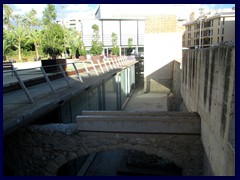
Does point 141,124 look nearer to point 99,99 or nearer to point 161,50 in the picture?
point 99,99

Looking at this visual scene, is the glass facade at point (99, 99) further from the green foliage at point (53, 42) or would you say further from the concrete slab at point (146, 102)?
the green foliage at point (53, 42)

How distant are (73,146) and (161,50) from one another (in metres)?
17.9

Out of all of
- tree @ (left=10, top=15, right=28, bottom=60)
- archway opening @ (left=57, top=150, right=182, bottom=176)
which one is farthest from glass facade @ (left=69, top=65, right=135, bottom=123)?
tree @ (left=10, top=15, right=28, bottom=60)

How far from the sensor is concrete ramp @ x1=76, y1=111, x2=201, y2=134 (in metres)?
5.49

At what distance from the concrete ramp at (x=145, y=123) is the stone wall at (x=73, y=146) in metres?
0.14

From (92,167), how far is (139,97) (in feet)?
40.9

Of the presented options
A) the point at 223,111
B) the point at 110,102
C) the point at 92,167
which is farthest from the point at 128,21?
the point at 223,111

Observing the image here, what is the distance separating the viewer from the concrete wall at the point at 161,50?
22.0 metres

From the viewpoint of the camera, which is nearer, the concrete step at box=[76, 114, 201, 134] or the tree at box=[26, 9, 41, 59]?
the concrete step at box=[76, 114, 201, 134]

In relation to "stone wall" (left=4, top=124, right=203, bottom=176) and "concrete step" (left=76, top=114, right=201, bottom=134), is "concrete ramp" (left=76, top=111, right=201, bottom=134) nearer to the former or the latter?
"concrete step" (left=76, top=114, right=201, bottom=134)

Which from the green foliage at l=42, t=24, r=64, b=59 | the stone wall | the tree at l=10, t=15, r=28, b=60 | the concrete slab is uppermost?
the tree at l=10, t=15, r=28, b=60

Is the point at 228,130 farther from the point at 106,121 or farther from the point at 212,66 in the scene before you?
the point at 106,121

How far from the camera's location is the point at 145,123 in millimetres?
5691

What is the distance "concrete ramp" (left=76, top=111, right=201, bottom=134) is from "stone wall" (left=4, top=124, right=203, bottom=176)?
138 mm
